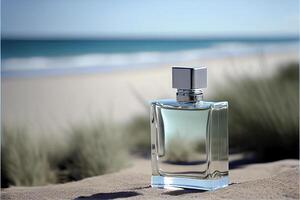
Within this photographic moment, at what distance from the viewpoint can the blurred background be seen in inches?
161

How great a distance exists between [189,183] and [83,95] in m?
7.20

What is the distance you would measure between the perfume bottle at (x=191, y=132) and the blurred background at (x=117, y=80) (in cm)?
123

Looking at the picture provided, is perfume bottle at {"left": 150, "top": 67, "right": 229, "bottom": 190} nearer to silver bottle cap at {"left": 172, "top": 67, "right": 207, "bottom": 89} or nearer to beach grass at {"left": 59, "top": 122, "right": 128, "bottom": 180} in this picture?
silver bottle cap at {"left": 172, "top": 67, "right": 207, "bottom": 89}

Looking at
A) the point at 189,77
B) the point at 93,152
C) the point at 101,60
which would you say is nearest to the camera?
the point at 189,77

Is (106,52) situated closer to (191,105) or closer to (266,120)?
(266,120)

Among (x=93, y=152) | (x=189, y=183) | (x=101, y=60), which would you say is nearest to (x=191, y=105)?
(x=189, y=183)

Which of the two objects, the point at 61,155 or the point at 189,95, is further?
the point at 61,155

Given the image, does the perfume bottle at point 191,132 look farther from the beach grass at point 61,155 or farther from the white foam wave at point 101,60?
the white foam wave at point 101,60

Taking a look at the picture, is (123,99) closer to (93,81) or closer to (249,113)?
(93,81)

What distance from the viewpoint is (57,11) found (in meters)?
27.0

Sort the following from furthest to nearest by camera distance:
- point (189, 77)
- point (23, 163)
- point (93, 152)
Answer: point (93, 152) < point (23, 163) < point (189, 77)

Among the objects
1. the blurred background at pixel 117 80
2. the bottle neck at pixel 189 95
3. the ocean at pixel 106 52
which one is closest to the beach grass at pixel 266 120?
the blurred background at pixel 117 80

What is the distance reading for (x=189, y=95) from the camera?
257 centimetres

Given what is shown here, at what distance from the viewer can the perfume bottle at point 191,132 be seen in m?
2.57
